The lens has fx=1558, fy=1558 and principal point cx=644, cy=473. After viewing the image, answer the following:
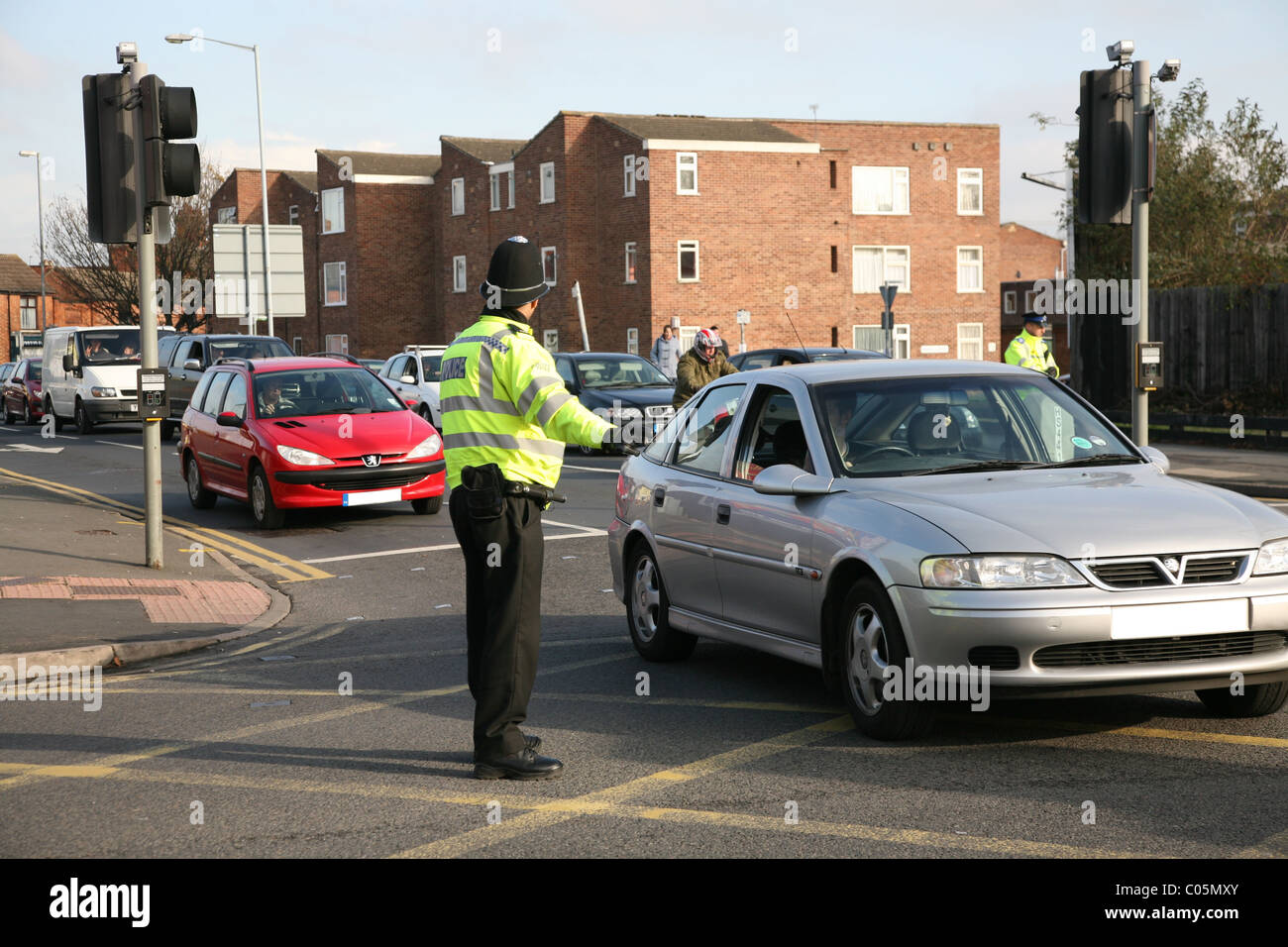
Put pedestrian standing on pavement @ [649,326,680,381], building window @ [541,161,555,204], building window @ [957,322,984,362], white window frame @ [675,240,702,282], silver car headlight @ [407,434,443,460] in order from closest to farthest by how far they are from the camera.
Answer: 1. silver car headlight @ [407,434,443,460]
2. pedestrian standing on pavement @ [649,326,680,381]
3. white window frame @ [675,240,702,282]
4. building window @ [541,161,555,204]
5. building window @ [957,322,984,362]

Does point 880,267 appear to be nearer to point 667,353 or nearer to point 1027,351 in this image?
point 667,353

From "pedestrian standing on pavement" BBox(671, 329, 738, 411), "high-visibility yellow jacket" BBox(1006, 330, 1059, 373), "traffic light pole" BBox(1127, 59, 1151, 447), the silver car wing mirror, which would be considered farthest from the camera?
"pedestrian standing on pavement" BBox(671, 329, 738, 411)

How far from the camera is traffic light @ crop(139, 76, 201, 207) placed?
11797 millimetres

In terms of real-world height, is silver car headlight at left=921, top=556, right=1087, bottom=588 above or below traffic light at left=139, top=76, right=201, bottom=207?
below

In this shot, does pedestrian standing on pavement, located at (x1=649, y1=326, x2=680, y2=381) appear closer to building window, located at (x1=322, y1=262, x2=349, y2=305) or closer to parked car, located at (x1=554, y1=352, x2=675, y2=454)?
parked car, located at (x1=554, y1=352, x2=675, y2=454)

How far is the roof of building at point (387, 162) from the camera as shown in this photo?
6644cm

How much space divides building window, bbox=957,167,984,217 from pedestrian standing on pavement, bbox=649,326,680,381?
36.2 metres

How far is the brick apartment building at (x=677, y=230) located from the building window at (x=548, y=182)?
87mm

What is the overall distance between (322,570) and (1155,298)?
58.7ft

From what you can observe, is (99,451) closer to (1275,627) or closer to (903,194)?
(1275,627)

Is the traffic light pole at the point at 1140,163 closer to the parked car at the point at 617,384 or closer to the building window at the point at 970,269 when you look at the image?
the parked car at the point at 617,384

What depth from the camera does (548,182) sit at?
55312 mm

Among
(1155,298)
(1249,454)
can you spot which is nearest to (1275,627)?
(1249,454)

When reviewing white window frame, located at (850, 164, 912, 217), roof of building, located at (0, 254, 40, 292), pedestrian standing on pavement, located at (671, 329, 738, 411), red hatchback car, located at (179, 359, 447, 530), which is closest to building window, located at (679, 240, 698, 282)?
white window frame, located at (850, 164, 912, 217)
